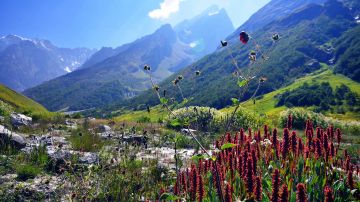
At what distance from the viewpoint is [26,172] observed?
413 inches

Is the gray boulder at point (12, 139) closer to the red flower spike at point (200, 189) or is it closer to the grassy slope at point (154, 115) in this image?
the grassy slope at point (154, 115)

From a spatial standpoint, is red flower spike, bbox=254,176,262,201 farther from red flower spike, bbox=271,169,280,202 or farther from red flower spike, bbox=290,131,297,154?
red flower spike, bbox=290,131,297,154

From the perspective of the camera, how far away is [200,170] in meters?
7.51

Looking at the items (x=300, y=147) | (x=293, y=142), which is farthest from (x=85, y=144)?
(x=293, y=142)

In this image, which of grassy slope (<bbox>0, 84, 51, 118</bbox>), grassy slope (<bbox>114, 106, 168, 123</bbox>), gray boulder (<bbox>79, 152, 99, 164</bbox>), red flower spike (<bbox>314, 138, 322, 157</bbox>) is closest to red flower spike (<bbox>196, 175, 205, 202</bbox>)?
red flower spike (<bbox>314, 138, 322, 157</bbox>)

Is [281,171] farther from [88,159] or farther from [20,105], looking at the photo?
[20,105]

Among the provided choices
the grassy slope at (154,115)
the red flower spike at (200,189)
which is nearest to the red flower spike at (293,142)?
the red flower spike at (200,189)

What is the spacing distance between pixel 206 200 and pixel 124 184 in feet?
13.4

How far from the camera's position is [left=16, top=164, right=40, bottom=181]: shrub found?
34.3 ft

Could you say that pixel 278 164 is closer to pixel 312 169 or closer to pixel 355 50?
pixel 312 169

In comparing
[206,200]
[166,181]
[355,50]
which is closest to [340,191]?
[206,200]

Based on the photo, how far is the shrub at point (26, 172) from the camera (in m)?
10.5

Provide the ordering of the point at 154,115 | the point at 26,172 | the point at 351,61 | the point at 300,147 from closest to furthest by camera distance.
Answer: the point at 300,147, the point at 26,172, the point at 154,115, the point at 351,61

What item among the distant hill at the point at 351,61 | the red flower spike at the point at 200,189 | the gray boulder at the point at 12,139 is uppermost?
the distant hill at the point at 351,61
